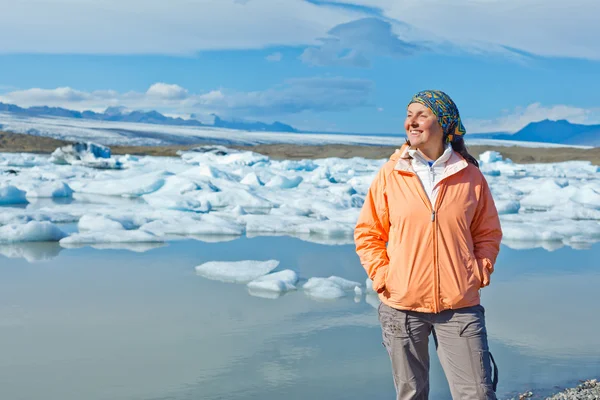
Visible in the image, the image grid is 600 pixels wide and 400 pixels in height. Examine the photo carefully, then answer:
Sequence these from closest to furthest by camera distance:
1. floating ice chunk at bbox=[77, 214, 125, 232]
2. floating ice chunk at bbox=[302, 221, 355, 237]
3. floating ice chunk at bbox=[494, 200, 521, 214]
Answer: floating ice chunk at bbox=[77, 214, 125, 232] < floating ice chunk at bbox=[302, 221, 355, 237] < floating ice chunk at bbox=[494, 200, 521, 214]

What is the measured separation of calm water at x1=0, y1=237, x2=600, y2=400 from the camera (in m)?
2.86

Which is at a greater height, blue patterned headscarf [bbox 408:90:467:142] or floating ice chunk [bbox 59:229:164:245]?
blue patterned headscarf [bbox 408:90:467:142]

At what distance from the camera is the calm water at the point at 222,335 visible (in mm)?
2857

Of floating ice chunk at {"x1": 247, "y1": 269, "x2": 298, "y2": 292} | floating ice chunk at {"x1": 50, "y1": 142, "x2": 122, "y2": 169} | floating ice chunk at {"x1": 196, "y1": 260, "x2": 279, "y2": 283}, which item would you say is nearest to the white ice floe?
floating ice chunk at {"x1": 196, "y1": 260, "x2": 279, "y2": 283}

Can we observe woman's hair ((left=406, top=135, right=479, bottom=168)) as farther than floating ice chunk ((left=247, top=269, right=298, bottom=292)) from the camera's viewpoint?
No

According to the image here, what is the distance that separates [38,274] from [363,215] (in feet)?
12.9

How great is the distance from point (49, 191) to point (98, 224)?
5405 millimetres

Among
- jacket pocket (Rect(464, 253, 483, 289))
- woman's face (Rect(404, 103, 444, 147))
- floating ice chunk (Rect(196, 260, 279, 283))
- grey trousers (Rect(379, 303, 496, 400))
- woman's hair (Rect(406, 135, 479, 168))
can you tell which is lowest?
floating ice chunk (Rect(196, 260, 279, 283))

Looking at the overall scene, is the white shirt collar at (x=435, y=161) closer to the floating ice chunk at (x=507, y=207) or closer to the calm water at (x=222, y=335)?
the calm water at (x=222, y=335)

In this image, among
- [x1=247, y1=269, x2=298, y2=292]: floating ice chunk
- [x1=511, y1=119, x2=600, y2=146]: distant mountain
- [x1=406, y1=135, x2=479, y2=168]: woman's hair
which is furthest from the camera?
[x1=511, y1=119, x2=600, y2=146]: distant mountain

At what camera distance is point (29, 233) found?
267 inches

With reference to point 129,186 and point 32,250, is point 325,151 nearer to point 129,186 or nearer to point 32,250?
point 129,186

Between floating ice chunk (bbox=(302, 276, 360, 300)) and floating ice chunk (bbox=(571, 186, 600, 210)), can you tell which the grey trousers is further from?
floating ice chunk (bbox=(571, 186, 600, 210))

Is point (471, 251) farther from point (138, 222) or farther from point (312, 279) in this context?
point (138, 222)
